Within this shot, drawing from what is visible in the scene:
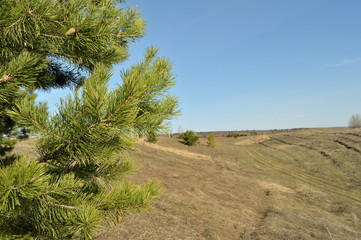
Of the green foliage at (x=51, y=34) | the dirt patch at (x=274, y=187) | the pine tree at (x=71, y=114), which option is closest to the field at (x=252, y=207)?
the dirt patch at (x=274, y=187)

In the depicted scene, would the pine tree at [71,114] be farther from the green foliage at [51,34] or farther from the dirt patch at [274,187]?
the dirt patch at [274,187]

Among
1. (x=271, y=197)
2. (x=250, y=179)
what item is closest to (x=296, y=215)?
(x=271, y=197)

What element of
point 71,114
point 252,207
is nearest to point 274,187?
point 252,207

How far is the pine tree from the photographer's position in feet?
6.67

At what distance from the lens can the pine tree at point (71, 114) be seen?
203cm

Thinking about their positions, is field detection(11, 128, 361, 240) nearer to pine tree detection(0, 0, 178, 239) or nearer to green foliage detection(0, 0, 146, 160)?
pine tree detection(0, 0, 178, 239)

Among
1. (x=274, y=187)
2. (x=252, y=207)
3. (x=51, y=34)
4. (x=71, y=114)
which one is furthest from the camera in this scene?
(x=274, y=187)

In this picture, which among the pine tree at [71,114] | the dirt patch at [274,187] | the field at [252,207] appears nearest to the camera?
the pine tree at [71,114]

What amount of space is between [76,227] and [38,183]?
0.65 meters

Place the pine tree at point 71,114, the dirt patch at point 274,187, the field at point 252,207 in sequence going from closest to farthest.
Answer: the pine tree at point 71,114, the field at point 252,207, the dirt patch at point 274,187

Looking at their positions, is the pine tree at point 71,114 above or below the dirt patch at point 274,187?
above

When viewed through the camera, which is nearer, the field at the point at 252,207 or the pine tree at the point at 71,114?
the pine tree at the point at 71,114

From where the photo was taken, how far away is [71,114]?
7.13 ft

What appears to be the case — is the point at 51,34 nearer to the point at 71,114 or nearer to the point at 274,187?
the point at 71,114
